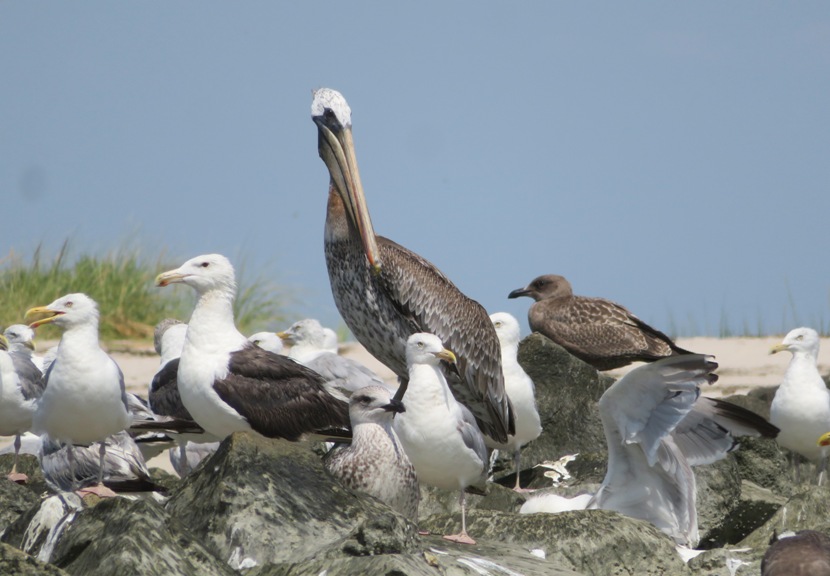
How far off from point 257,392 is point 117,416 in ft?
3.23

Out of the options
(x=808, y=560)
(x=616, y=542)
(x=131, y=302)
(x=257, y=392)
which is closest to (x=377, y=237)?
(x=257, y=392)

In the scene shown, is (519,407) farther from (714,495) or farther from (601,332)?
(601,332)

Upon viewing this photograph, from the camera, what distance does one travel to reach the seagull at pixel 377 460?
7957mm

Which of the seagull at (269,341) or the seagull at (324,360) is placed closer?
the seagull at (324,360)

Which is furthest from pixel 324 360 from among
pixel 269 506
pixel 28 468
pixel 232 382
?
pixel 269 506

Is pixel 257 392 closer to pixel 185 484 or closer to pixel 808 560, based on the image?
pixel 185 484

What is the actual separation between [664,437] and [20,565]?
176 inches

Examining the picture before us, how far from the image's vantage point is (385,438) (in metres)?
8.16

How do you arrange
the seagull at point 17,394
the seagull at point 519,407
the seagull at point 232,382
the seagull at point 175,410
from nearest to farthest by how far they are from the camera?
the seagull at point 232,382, the seagull at point 175,410, the seagull at point 17,394, the seagull at point 519,407

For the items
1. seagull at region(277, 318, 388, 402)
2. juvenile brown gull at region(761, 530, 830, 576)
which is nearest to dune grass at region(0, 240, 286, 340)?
seagull at region(277, 318, 388, 402)

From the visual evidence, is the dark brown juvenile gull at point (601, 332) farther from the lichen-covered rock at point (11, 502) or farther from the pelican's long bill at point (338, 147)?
the lichen-covered rock at point (11, 502)

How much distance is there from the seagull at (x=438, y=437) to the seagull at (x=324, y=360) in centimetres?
202

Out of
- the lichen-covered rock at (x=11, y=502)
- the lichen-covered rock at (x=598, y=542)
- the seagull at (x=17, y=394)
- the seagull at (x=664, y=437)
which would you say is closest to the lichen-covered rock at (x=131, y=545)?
the lichen-covered rock at (x=11, y=502)

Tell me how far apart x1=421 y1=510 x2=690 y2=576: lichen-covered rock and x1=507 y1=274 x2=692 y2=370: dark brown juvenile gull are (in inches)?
264
